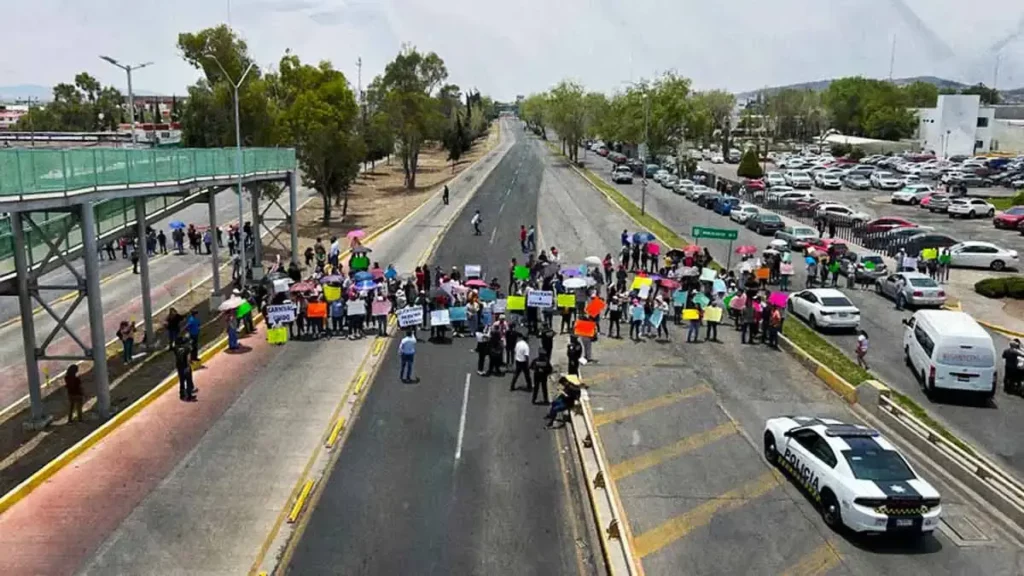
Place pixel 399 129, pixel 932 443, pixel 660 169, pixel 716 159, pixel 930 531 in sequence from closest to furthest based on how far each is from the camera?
pixel 930 531 < pixel 932 443 < pixel 399 129 < pixel 660 169 < pixel 716 159

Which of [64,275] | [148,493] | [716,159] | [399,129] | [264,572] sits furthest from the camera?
[716,159]

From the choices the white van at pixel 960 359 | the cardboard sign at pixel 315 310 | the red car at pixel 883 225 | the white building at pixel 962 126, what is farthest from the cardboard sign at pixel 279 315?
the white building at pixel 962 126

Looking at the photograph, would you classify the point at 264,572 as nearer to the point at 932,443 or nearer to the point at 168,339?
the point at 932,443

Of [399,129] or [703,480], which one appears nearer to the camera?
[703,480]

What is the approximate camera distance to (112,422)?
66.5 ft

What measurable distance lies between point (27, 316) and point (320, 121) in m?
39.8

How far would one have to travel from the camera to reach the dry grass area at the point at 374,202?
61.1m

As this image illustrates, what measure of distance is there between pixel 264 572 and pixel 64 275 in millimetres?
33035

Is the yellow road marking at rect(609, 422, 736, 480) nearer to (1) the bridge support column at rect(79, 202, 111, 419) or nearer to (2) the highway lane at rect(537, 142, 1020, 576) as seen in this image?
(2) the highway lane at rect(537, 142, 1020, 576)

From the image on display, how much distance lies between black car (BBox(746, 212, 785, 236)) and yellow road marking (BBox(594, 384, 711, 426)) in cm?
3191

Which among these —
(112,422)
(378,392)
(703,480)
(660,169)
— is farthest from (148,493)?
(660,169)

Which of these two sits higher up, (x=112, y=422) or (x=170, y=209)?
(x=170, y=209)

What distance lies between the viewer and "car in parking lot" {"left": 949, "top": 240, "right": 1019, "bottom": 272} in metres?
42.9

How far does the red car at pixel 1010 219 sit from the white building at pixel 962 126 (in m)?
79.8
